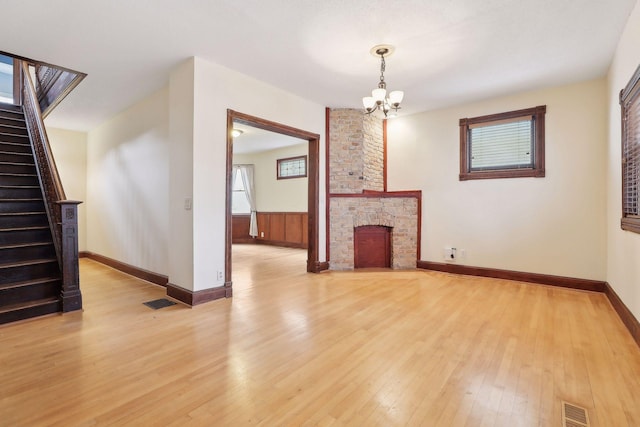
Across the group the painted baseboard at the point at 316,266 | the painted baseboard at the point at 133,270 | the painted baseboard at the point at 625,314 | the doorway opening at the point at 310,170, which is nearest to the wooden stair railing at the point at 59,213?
the painted baseboard at the point at 133,270

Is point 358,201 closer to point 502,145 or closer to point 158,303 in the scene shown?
point 502,145

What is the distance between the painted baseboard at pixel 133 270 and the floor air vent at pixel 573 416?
4.14m

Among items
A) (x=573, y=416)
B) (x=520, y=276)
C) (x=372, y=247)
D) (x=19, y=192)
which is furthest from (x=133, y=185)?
(x=520, y=276)

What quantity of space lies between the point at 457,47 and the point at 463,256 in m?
3.19

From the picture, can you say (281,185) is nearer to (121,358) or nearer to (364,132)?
(364,132)

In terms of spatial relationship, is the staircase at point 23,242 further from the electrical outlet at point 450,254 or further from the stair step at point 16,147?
the electrical outlet at point 450,254

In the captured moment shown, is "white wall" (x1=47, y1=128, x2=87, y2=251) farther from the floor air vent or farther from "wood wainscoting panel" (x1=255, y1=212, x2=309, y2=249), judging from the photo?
the floor air vent

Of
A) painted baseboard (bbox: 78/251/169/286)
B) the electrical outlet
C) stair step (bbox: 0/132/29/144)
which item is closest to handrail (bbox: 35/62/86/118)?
stair step (bbox: 0/132/29/144)

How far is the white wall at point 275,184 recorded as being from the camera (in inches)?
330

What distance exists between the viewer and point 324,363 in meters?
2.15

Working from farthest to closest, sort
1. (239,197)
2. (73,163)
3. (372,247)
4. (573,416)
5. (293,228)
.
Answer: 1. (239,197)
2. (293,228)
3. (73,163)
4. (372,247)
5. (573,416)

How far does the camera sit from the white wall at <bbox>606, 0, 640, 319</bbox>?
2.64 m

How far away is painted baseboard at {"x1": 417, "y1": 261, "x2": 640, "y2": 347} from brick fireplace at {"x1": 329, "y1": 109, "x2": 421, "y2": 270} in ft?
1.94

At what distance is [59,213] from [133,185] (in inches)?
66.1
